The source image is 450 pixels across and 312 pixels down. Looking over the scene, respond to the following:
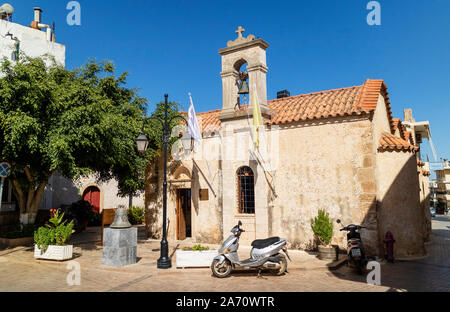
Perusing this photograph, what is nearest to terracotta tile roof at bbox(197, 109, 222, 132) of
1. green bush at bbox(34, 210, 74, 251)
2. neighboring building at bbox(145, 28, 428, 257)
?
neighboring building at bbox(145, 28, 428, 257)

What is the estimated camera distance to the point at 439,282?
25.0 feet

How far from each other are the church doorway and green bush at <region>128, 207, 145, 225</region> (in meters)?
8.83

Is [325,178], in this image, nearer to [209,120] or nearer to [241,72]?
[241,72]

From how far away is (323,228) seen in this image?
33.5 feet

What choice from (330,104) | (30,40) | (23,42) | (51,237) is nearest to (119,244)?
(51,237)

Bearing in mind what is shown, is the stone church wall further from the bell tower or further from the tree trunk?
the tree trunk

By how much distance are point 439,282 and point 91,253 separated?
11108mm

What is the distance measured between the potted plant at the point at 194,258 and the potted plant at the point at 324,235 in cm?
359

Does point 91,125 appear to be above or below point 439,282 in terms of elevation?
above

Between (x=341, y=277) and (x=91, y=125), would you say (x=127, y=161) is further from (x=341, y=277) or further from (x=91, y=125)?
(x=341, y=277)

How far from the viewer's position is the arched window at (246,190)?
12938 mm

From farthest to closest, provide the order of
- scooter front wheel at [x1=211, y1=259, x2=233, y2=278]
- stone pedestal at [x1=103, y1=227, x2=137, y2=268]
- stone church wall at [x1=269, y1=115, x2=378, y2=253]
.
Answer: stone church wall at [x1=269, y1=115, x2=378, y2=253] → stone pedestal at [x1=103, y1=227, x2=137, y2=268] → scooter front wheel at [x1=211, y1=259, x2=233, y2=278]

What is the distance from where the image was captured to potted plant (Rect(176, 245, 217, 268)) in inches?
357

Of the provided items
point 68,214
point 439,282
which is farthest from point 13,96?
point 439,282
